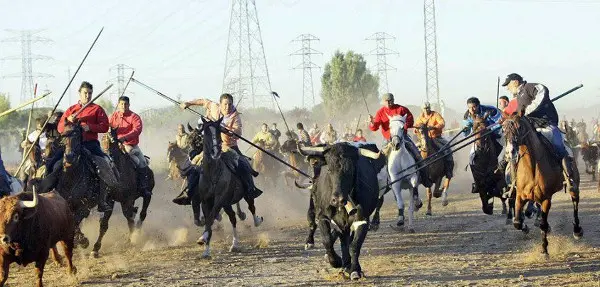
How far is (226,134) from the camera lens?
17375mm

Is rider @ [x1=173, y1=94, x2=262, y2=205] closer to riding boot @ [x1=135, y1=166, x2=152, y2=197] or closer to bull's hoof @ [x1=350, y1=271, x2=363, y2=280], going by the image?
riding boot @ [x1=135, y1=166, x2=152, y2=197]

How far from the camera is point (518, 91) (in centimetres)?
1633

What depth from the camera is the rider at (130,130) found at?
1881 cm

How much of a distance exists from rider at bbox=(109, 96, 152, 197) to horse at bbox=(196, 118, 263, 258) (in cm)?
229

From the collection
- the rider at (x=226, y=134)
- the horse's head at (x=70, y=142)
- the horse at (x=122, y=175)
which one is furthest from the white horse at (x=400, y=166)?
the horse's head at (x=70, y=142)

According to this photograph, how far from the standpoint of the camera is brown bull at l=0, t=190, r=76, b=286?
1180 centimetres

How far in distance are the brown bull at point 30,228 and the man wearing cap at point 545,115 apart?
705 cm

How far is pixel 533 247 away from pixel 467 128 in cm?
482

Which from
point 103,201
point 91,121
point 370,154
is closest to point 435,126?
point 103,201

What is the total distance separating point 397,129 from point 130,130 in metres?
5.01

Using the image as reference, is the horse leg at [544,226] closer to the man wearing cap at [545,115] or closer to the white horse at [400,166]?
the man wearing cap at [545,115]

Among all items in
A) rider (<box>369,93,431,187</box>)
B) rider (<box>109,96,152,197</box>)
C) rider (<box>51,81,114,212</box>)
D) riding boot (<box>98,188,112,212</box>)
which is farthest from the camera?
rider (<box>369,93,431,187</box>)

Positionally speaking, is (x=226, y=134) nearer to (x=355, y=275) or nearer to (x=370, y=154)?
(x=370, y=154)

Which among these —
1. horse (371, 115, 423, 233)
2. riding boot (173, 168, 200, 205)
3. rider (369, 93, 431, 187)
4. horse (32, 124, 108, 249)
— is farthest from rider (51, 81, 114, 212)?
rider (369, 93, 431, 187)
